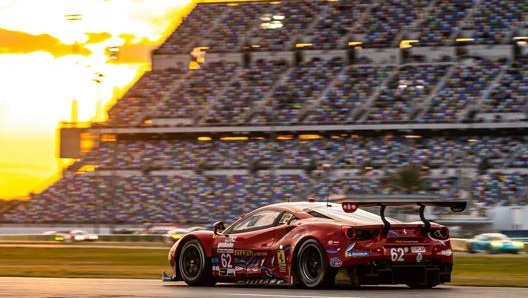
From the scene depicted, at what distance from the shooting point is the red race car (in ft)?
39.2

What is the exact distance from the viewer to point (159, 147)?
231ft

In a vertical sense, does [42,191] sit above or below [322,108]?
below

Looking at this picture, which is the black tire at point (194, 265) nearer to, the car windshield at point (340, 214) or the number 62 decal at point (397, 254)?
the car windshield at point (340, 214)

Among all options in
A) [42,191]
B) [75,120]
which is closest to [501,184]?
[42,191]

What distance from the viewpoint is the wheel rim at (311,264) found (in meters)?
12.2

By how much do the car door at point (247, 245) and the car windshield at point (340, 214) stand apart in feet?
1.62

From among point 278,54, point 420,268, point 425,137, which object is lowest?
point 420,268

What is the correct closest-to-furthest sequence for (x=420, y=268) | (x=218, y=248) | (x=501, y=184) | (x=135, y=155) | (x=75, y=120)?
1. (x=420, y=268)
2. (x=218, y=248)
3. (x=501, y=184)
4. (x=135, y=155)
5. (x=75, y=120)

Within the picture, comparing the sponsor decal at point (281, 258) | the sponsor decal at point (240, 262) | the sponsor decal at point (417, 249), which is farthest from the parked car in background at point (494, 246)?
the sponsor decal at point (417, 249)

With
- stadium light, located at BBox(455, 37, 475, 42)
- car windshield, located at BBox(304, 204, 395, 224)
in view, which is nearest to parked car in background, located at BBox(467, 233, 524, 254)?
car windshield, located at BBox(304, 204, 395, 224)

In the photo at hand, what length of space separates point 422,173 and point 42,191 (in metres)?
24.7

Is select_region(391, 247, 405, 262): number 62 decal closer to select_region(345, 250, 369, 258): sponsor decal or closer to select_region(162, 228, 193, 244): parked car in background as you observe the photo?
select_region(345, 250, 369, 258): sponsor decal

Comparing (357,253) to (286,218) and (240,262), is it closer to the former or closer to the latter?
(286,218)

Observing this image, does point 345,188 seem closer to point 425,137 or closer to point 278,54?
point 425,137
